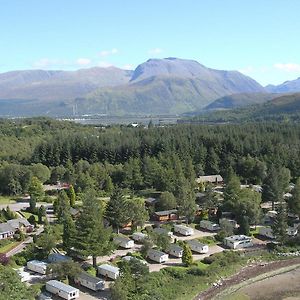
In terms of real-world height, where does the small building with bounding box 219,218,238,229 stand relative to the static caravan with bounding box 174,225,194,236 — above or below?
above

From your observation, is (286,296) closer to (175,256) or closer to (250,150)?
(175,256)

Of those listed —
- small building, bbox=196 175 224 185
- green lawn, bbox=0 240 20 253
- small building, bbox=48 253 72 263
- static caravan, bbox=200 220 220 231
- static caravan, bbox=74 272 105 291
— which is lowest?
static caravan, bbox=200 220 220 231

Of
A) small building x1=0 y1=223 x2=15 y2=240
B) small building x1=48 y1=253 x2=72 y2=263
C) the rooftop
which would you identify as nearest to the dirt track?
the rooftop

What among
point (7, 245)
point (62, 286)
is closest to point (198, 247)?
point (62, 286)

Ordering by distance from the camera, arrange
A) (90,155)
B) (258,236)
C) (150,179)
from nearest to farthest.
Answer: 1. (258,236)
2. (150,179)
3. (90,155)

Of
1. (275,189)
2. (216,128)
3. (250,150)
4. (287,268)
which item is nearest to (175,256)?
(287,268)

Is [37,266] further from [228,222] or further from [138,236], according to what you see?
[228,222]

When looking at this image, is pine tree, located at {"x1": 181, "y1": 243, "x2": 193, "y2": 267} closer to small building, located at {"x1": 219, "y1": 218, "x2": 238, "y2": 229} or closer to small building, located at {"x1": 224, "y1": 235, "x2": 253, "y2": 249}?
small building, located at {"x1": 224, "y1": 235, "x2": 253, "y2": 249}
